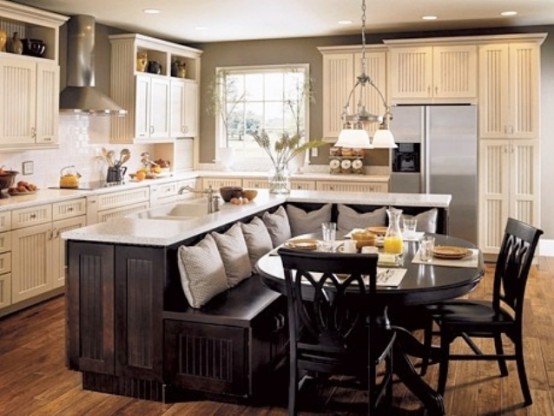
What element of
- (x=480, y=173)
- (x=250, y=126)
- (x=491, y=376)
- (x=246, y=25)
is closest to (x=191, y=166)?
(x=250, y=126)

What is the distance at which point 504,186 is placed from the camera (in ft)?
22.6

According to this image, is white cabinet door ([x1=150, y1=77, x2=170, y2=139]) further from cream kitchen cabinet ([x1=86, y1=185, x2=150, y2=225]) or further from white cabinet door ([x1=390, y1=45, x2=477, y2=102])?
white cabinet door ([x1=390, y1=45, x2=477, y2=102])

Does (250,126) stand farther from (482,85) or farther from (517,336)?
(517,336)

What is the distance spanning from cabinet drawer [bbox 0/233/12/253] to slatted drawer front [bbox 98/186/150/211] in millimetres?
1171

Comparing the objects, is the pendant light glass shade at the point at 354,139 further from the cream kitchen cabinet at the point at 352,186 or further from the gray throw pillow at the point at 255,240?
the cream kitchen cabinet at the point at 352,186

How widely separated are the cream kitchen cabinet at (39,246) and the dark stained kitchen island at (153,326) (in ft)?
5.42

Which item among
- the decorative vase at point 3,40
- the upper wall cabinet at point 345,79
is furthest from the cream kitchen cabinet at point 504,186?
the decorative vase at point 3,40

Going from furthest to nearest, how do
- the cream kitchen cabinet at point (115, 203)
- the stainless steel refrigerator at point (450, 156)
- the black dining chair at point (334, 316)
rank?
the stainless steel refrigerator at point (450, 156)
the cream kitchen cabinet at point (115, 203)
the black dining chair at point (334, 316)

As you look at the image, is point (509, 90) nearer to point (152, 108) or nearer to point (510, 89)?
point (510, 89)

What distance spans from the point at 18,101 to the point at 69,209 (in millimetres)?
992

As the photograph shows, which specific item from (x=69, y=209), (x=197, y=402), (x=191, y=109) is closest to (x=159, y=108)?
(x=191, y=109)

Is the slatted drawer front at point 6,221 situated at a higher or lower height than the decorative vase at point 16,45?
lower

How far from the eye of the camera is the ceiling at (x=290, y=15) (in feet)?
19.4

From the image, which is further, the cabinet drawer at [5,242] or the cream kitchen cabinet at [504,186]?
the cream kitchen cabinet at [504,186]
